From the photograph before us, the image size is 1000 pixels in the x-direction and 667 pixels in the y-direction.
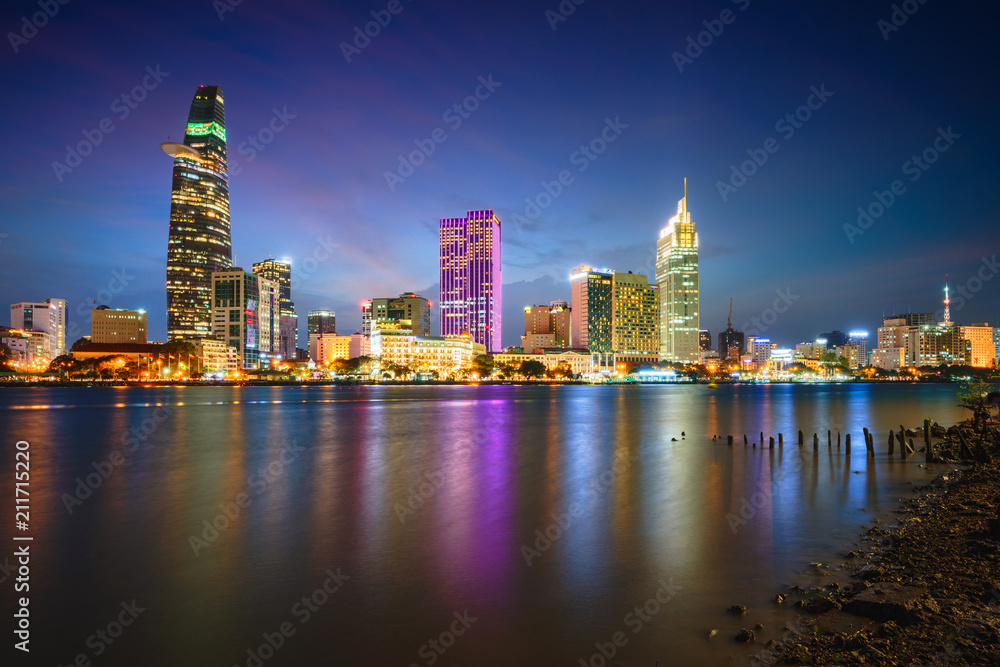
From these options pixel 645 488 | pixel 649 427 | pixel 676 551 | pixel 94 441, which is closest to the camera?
pixel 676 551

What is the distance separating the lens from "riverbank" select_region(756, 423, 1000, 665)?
9.60 m

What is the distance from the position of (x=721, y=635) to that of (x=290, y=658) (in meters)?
8.61

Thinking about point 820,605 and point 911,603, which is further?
point 820,605

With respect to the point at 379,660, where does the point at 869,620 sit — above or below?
above

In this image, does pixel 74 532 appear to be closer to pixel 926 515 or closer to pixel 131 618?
pixel 131 618

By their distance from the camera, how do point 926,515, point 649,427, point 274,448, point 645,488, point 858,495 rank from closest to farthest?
point 926,515
point 858,495
point 645,488
point 274,448
point 649,427

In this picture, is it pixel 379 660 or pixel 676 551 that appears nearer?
pixel 379 660

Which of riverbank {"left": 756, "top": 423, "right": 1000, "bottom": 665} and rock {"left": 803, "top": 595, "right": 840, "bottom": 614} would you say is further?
rock {"left": 803, "top": 595, "right": 840, "bottom": 614}

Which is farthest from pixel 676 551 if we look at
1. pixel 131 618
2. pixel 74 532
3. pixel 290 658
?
pixel 74 532

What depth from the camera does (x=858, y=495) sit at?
2447 centimetres

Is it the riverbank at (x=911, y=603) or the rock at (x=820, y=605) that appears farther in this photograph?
the rock at (x=820, y=605)

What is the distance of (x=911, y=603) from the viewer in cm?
1089

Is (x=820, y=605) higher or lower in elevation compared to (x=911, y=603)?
lower

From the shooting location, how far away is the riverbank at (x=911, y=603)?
9602 mm
